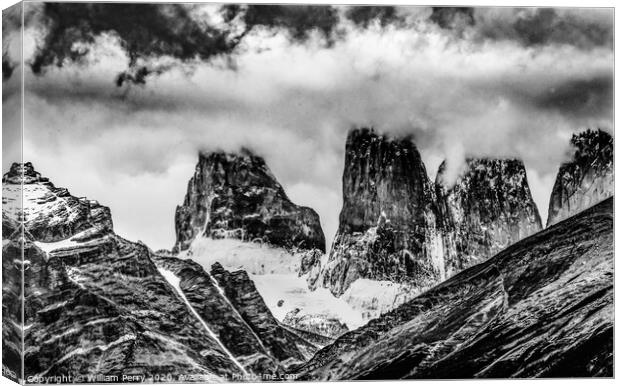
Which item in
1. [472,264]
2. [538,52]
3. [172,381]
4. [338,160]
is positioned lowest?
[172,381]

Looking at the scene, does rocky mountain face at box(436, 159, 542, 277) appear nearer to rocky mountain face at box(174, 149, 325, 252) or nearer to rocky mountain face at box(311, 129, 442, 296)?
rocky mountain face at box(311, 129, 442, 296)

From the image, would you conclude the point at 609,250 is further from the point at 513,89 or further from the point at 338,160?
the point at 338,160

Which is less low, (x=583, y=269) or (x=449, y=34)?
(x=449, y=34)

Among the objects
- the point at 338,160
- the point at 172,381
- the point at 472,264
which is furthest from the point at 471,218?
the point at 172,381

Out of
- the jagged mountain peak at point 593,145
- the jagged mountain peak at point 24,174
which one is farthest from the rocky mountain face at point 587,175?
the jagged mountain peak at point 24,174

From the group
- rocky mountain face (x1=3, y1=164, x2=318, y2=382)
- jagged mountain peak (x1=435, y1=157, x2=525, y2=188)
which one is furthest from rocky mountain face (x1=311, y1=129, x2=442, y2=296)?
rocky mountain face (x1=3, y1=164, x2=318, y2=382)

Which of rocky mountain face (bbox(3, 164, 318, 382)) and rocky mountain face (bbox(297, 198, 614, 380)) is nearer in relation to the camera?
rocky mountain face (bbox(3, 164, 318, 382))

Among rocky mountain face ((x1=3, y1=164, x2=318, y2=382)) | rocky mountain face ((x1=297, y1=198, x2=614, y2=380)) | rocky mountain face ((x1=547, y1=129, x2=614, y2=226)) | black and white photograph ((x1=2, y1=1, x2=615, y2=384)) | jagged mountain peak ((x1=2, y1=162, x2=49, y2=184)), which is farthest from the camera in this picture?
rocky mountain face ((x1=547, y1=129, x2=614, y2=226))
